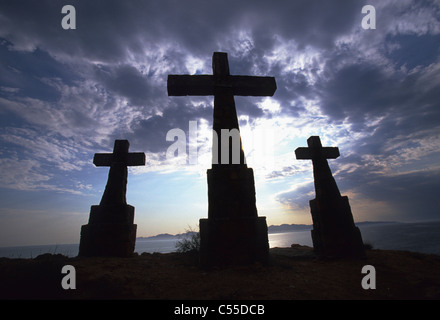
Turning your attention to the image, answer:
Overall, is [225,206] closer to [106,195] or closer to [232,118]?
[232,118]

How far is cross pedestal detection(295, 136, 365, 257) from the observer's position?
236 inches

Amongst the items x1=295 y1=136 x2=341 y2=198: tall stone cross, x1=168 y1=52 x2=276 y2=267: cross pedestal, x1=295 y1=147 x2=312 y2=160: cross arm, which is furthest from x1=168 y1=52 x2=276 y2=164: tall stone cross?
x1=295 y1=136 x2=341 y2=198: tall stone cross

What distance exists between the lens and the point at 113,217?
6.40m

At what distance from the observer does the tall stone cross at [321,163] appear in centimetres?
671

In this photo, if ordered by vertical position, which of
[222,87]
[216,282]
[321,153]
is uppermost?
[222,87]

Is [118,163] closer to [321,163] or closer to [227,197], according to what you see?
[227,197]

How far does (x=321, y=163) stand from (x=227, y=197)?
408 centimetres

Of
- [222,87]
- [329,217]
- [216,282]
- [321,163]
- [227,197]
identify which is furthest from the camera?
[321,163]

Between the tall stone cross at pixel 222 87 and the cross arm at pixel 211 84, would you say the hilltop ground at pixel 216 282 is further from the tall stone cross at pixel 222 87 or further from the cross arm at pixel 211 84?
the cross arm at pixel 211 84

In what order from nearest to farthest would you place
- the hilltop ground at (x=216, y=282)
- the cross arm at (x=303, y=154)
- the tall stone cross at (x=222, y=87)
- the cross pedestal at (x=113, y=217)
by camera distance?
the hilltop ground at (x=216, y=282) → the tall stone cross at (x=222, y=87) → the cross pedestal at (x=113, y=217) → the cross arm at (x=303, y=154)

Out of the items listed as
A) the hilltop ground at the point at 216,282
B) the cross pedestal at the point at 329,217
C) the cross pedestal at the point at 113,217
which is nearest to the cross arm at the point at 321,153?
the cross pedestal at the point at 329,217

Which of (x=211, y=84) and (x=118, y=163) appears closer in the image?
(x=211, y=84)

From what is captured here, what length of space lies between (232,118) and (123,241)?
4.65 meters

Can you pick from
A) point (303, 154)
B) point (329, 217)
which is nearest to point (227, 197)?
point (329, 217)
